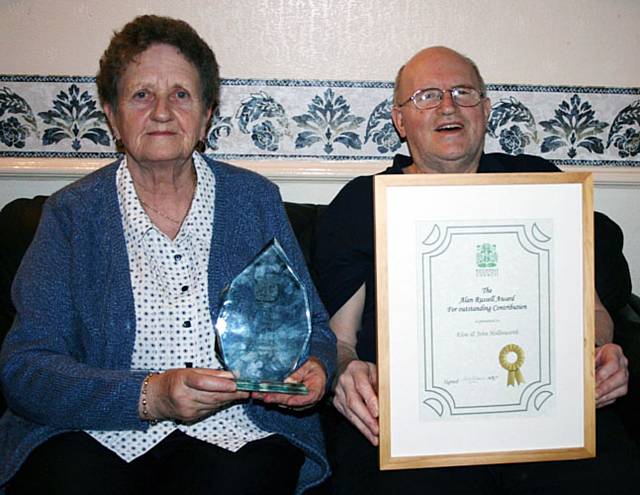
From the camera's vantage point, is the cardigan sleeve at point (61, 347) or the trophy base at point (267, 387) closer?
the trophy base at point (267, 387)

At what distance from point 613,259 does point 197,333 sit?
1144mm

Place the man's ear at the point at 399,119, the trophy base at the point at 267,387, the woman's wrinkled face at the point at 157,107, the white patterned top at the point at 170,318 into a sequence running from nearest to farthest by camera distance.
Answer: the trophy base at the point at 267,387
the white patterned top at the point at 170,318
the woman's wrinkled face at the point at 157,107
the man's ear at the point at 399,119

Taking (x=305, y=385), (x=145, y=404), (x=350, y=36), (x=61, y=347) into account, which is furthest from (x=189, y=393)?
(x=350, y=36)

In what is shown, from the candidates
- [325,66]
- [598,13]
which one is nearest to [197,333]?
[325,66]

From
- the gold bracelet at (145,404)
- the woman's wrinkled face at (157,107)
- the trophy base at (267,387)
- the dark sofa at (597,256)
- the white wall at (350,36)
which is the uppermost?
the white wall at (350,36)

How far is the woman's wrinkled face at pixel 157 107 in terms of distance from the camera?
1.51 metres

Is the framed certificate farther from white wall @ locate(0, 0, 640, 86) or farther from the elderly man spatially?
white wall @ locate(0, 0, 640, 86)

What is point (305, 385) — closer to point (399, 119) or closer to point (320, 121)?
point (399, 119)

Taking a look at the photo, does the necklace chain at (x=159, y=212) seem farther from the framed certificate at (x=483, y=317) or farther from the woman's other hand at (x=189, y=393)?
the framed certificate at (x=483, y=317)

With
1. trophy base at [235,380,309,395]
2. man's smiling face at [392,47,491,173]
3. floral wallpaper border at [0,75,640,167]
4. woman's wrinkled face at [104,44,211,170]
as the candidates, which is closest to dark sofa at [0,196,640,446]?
floral wallpaper border at [0,75,640,167]

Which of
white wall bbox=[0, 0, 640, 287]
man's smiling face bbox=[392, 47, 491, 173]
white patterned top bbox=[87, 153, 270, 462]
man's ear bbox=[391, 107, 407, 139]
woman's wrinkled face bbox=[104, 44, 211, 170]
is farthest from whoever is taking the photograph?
white wall bbox=[0, 0, 640, 287]

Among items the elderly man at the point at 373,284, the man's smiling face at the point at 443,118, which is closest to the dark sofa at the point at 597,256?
the elderly man at the point at 373,284

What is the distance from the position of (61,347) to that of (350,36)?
1293mm

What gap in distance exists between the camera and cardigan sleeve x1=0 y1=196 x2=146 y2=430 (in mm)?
1312
